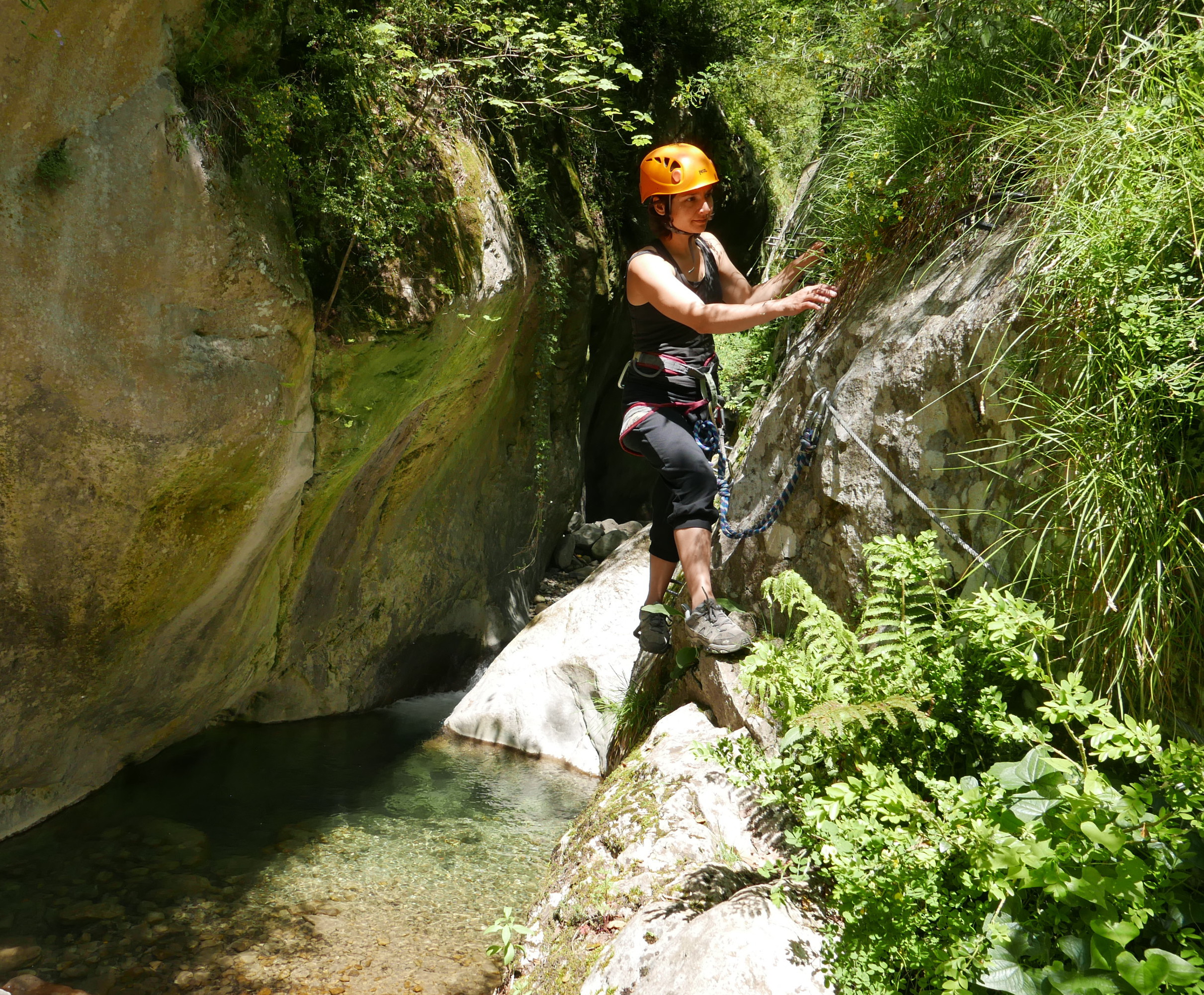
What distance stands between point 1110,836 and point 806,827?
83 cm

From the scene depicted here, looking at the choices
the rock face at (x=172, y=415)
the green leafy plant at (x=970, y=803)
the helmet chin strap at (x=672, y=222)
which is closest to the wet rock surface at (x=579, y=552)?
the rock face at (x=172, y=415)

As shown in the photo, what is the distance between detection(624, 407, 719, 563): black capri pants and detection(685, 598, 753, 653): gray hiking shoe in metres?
0.38

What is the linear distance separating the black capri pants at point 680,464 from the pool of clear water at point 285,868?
2.12 meters

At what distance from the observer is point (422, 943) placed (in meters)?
4.13

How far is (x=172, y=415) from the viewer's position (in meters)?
4.56

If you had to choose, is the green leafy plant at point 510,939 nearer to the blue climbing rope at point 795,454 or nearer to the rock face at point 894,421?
the rock face at point 894,421

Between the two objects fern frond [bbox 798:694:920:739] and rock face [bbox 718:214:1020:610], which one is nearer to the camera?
fern frond [bbox 798:694:920:739]

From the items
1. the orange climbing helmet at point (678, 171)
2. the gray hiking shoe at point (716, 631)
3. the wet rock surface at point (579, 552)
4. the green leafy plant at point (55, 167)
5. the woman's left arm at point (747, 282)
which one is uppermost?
the green leafy plant at point (55, 167)

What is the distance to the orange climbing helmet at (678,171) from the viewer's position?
381 centimetres

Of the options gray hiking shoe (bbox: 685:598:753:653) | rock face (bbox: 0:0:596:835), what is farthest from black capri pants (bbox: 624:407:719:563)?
rock face (bbox: 0:0:596:835)

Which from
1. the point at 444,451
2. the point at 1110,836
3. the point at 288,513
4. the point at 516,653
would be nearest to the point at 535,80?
the point at 444,451

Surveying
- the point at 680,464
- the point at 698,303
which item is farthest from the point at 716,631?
the point at 698,303

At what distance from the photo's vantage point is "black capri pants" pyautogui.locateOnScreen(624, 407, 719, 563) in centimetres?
390

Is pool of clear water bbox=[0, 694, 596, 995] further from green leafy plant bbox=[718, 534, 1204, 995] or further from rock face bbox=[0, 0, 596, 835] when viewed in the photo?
green leafy plant bbox=[718, 534, 1204, 995]
